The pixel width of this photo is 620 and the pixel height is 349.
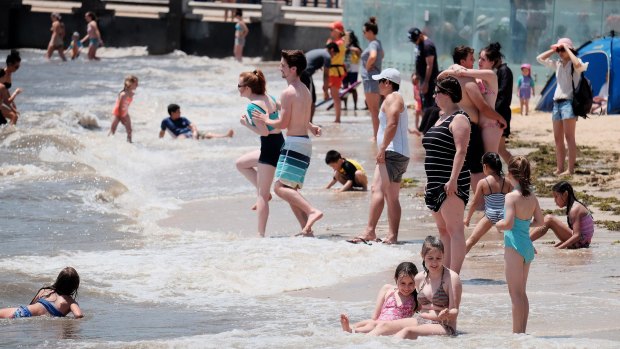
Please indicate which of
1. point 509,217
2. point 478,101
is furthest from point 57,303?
point 478,101

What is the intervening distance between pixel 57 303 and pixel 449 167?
115 inches

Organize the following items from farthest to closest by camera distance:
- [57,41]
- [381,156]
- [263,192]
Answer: [57,41] < [263,192] < [381,156]

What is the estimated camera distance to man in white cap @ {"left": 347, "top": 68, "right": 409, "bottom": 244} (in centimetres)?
1061

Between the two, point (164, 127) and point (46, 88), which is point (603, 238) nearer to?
point (164, 127)

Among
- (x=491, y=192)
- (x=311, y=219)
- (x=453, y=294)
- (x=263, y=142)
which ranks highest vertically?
(x=263, y=142)

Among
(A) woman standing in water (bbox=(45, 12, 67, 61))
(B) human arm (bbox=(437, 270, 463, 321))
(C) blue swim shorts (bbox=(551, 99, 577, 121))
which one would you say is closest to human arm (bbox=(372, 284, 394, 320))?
(B) human arm (bbox=(437, 270, 463, 321))

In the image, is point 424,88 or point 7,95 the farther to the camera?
point 7,95

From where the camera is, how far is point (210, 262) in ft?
33.8

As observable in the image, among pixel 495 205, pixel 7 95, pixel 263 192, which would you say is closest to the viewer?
pixel 495 205

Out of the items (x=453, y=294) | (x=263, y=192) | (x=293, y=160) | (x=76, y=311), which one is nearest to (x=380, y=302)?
(x=453, y=294)

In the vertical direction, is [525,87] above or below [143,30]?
above

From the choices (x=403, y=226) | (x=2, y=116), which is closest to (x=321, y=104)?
(x=2, y=116)

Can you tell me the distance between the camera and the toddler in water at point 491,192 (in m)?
9.95

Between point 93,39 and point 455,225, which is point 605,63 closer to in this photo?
point 455,225
